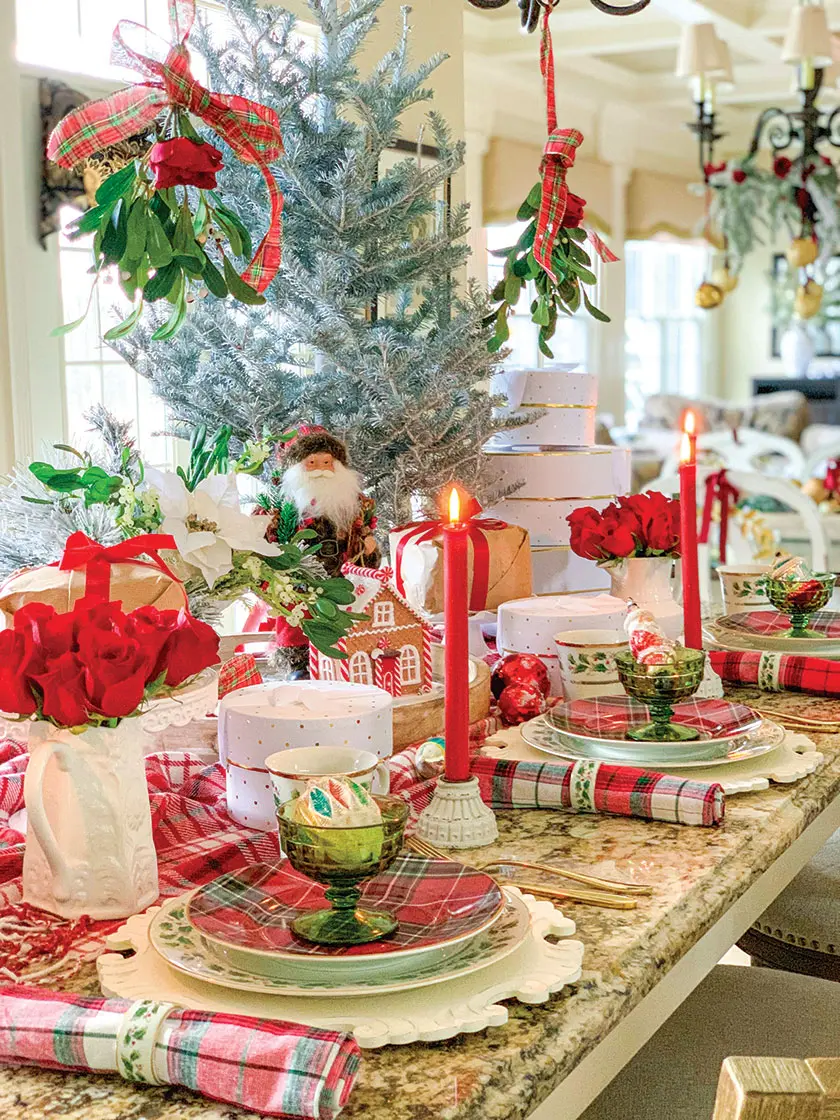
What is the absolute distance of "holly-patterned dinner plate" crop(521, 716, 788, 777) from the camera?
49.9 inches

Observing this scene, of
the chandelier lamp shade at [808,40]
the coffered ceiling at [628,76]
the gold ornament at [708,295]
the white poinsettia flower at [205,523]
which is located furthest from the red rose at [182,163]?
the coffered ceiling at [628,76]

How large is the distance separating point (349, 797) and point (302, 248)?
109 centimetres

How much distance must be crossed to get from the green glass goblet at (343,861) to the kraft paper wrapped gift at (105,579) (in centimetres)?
28

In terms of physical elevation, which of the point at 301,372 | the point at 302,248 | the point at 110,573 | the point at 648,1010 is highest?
the point at 302,248

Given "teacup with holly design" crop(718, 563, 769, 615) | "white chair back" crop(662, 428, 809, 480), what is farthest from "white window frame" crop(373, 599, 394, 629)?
"white chair back" crop(662, 428, 809, 480)

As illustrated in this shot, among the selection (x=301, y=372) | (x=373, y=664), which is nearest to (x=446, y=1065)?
(x=373, y=664)

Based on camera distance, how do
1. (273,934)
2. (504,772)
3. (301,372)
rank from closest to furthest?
(273,934) → (504,772) → (301,372)

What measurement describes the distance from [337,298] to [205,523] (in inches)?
26.5

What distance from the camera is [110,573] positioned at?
3.52 ft

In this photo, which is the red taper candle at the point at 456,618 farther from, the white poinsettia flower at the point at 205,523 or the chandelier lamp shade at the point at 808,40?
the chandelier lamp shade at the point at 808,40

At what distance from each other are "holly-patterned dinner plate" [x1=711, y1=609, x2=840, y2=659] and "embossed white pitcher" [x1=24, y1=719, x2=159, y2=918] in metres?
1.05

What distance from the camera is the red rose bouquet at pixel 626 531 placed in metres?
1.69

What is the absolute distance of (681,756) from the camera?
128cm

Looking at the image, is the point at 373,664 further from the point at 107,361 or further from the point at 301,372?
the point at 107,361
